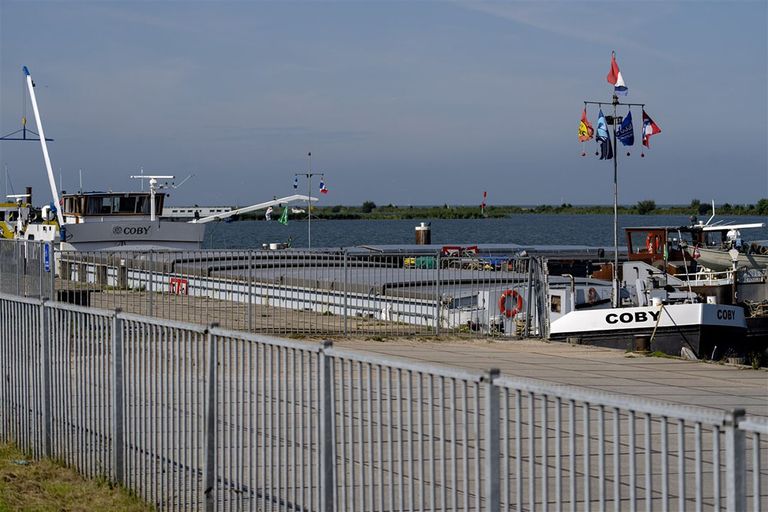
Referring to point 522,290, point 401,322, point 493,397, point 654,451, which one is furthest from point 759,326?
point 493,397

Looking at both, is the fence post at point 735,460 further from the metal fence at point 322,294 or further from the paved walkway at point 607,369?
the metal fence at point 322,294

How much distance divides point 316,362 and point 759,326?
23.1 meters

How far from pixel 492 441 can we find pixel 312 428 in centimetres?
190

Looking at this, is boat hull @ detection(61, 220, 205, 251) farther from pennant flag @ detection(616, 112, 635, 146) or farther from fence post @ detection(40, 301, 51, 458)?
fence post @ detection(40, 301, 51, 458)

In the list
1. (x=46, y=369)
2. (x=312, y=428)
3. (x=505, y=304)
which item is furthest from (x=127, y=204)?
(x=312, y=428)

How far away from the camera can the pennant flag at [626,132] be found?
2761cm

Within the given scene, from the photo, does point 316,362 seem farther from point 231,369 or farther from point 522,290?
point 522,290

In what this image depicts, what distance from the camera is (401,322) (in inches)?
805

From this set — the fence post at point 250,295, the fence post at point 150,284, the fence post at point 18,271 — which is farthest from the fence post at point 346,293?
the fence post at point 18,271

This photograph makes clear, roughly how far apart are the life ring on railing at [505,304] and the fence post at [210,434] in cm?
1352

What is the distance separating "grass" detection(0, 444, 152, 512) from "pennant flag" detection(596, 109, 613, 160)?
20.4 m

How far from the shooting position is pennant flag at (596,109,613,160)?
27.8 meters

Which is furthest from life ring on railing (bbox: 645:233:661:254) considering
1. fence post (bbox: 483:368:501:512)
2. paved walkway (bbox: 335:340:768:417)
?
fence post (bbox: 483:368:501:512)

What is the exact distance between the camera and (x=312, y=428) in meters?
6.62
